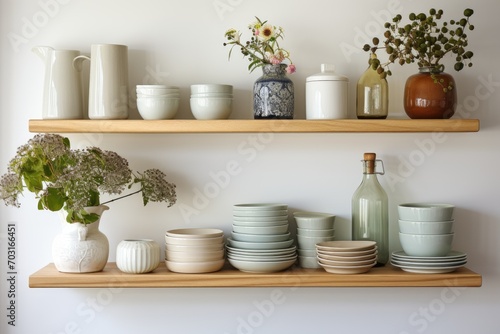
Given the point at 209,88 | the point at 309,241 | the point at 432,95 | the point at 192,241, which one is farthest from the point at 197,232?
the point at 432,95

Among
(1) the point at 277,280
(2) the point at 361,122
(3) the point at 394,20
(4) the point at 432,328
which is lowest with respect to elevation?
(4) the point at 432,328

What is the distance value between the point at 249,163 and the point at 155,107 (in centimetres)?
40

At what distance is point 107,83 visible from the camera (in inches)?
92.4

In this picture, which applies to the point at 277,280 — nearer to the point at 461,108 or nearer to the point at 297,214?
the point at 297,214

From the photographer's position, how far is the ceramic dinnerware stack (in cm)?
230

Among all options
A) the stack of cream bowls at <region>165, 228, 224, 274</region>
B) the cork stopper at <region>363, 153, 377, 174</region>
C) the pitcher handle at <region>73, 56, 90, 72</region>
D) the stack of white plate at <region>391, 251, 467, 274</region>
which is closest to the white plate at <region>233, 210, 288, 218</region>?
the stack of cream bowls at <region>165, 228, 224, 274</region>

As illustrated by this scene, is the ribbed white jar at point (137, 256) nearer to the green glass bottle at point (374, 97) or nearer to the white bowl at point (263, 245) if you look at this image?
the white bowl at point (263, 245)

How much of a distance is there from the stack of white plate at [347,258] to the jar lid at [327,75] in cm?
55

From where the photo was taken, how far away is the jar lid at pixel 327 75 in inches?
92.5

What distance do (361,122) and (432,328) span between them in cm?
81

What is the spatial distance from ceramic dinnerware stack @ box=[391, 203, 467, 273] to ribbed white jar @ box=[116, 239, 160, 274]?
79 centimetres

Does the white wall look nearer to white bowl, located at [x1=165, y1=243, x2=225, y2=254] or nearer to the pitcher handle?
the pitcher handle

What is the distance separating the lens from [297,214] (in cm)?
248

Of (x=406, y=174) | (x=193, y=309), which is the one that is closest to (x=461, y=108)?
(x=406, y=174)
